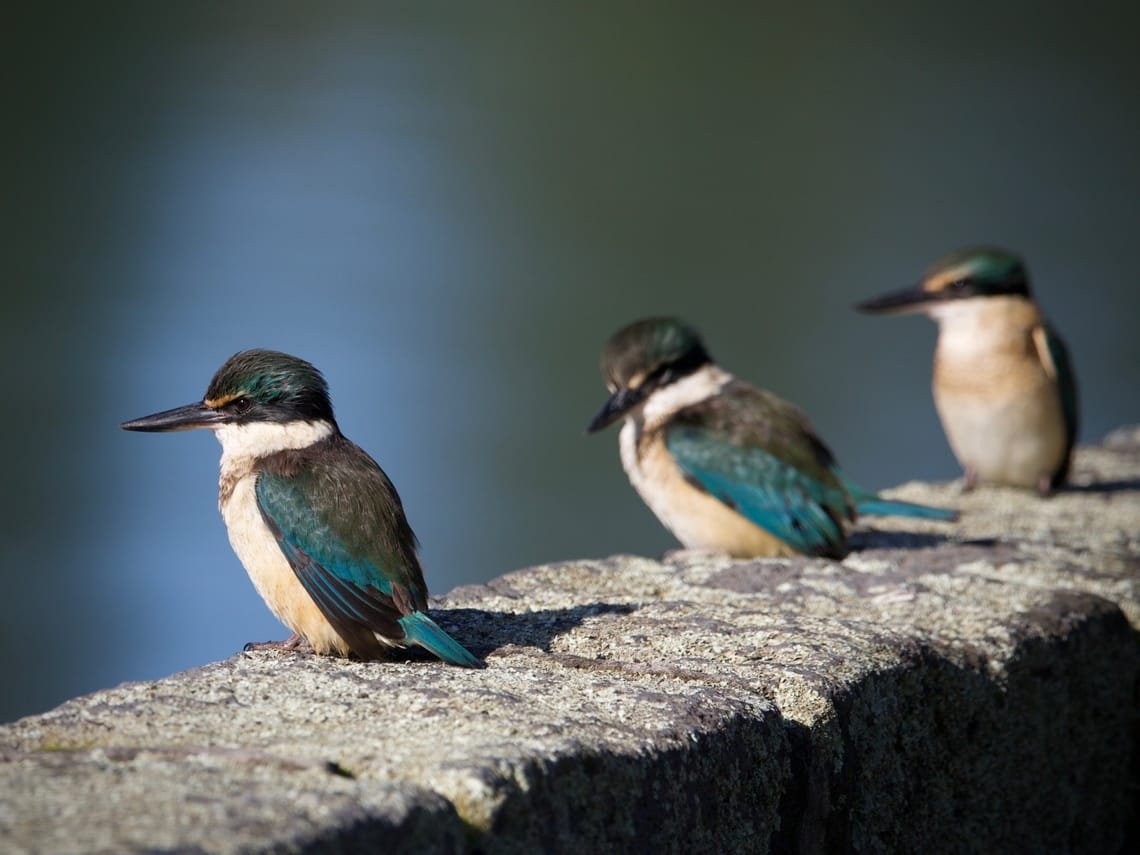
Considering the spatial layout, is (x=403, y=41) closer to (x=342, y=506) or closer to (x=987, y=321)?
(x=987, y=321)

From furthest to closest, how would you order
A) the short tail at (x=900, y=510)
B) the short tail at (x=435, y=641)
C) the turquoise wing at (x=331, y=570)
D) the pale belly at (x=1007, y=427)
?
the pale belly at (x=1007, y=427) < the short tail at (x=900, y=510) < the turquoise wing at (x=331, y=570) < the short tail at (x=435, y=641)

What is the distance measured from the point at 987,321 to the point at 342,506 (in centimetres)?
389

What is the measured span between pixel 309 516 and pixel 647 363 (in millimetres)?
2334

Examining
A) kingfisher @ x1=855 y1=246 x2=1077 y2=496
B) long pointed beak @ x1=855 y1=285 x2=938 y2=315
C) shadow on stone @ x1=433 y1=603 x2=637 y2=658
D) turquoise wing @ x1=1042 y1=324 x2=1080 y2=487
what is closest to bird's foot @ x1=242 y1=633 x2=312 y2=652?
shadow on stone @ x1=433 y1=603 x2=637 y2=658

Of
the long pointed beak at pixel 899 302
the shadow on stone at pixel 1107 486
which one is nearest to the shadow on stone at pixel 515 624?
the shadow on stone at pixel 1107 486

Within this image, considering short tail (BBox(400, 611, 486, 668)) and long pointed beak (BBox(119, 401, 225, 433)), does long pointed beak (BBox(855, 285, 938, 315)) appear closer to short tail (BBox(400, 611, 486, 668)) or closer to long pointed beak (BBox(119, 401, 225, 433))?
long pointed beak (BBox(119, 401, 225, 433))

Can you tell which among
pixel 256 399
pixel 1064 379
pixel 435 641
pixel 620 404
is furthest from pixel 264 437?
pixel 1064 379

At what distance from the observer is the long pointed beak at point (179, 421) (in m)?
3.29

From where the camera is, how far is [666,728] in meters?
2.15

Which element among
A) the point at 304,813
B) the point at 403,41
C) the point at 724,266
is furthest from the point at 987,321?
the point at 403,41

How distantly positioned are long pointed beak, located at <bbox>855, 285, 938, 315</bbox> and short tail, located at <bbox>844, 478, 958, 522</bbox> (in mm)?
1710

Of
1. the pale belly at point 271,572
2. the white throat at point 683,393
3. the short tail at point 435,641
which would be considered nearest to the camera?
the short tail at point 435,641

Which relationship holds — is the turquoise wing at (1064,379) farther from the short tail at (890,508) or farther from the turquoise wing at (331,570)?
the turquoise wing at (331,570)

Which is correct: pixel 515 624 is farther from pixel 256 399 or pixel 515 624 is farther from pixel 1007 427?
pixel 1007 427
